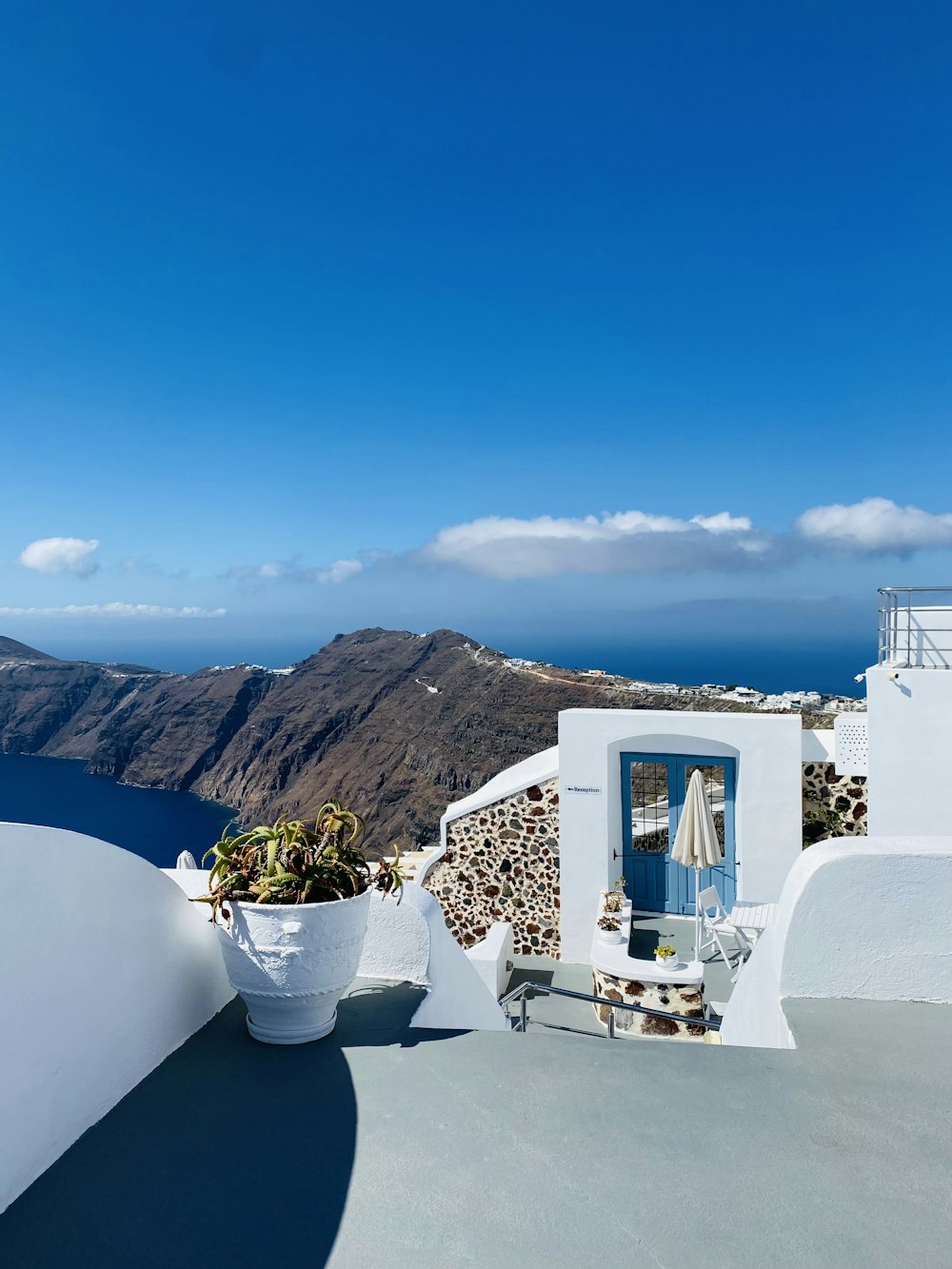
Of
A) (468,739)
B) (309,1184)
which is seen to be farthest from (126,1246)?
(468,739)

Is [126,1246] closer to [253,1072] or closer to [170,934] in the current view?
[253,1072]

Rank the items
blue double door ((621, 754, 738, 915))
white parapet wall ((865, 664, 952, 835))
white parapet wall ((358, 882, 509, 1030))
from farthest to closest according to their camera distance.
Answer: blue double door ((621, 754, 738, 915)) → white parapet wall ((865, 664, 952, 835)) → white parapet wall ((358, 882, 509, 1030))

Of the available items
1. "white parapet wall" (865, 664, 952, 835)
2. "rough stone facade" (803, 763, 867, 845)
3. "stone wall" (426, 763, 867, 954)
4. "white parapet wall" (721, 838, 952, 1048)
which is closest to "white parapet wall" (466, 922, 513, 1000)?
"stone wall" (426, 763, 867, 954)

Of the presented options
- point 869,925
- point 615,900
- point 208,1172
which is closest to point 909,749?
point 615,900

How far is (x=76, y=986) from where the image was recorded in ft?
6.03

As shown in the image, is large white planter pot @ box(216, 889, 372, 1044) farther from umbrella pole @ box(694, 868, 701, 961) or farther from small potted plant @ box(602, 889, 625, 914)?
small potted plant @ box(602, 889, 625, 914)

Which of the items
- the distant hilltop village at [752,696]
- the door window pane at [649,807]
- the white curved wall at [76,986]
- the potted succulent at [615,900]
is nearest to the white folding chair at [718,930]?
the potted succulent at [615,900]

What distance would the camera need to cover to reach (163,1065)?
6.97 feet

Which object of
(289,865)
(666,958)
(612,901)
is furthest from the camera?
(612,901)

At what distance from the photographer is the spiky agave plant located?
89.2 inches

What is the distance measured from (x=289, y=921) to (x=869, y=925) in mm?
1720

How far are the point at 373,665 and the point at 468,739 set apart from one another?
27234 mm

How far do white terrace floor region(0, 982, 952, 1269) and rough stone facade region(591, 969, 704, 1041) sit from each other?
535 cm

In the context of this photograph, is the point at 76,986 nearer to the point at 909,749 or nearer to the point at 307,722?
the point at 909,749
